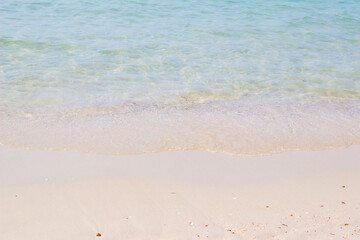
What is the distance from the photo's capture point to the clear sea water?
16.4ft

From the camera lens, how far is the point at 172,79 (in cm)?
686

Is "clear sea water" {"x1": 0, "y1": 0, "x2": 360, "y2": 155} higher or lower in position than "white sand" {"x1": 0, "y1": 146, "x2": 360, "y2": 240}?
higher

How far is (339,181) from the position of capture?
13.6 feet

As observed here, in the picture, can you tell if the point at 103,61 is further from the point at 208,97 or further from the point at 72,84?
the point at 208,97

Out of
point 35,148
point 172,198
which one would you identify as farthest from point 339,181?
point 35,148

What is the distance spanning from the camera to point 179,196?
379 cm

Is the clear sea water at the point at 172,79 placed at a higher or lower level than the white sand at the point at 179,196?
higher

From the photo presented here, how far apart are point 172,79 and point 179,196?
332 cm

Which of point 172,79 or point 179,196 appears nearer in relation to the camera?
point 179,196

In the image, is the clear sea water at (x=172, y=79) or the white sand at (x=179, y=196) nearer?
the white sand at (x=179, y=196)

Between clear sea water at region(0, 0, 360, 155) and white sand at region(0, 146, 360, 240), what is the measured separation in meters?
0.29

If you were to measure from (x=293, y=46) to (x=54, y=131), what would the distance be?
5.64 metres

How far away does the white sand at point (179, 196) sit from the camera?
333 cm

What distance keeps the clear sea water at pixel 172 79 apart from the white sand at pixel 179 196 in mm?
289
